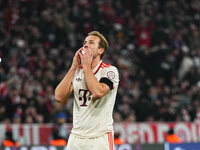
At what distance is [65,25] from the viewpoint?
17281 mm

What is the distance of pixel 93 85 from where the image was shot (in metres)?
5.27

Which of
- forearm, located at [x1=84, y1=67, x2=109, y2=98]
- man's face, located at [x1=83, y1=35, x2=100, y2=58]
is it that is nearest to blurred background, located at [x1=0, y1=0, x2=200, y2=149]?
man's face, located at [x1=83, y1=35, x2=100, y2=58]

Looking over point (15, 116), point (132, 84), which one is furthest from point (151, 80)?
point (15, 116)

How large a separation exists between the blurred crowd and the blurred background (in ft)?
0.09

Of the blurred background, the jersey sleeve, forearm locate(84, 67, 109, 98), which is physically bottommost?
forearm locate(84, 67, 109, 98)

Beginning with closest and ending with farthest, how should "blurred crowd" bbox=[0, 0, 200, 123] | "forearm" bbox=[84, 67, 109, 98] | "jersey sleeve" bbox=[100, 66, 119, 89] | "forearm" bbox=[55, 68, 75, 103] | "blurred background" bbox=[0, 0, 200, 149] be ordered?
"forearm" bbox=[84, 67, 109, 98] → "jersey sleeve" bbox=[100, 66, 119, 89] → "forearm" bbox=[55, 68, 75, 103] → "blurred background" bbox=[0, 0, 200, 149] → "blurred crowd" bbox=[0, 0, 200, 123]

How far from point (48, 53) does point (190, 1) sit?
309 inches

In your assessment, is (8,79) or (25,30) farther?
(25,30)

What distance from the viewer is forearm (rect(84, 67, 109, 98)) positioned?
5.27 m

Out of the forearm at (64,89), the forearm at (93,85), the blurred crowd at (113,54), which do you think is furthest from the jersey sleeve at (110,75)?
the blurred crowd at (113,54)

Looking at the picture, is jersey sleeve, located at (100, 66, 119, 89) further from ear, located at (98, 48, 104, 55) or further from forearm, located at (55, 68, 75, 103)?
forearm, located at (55, 68, 75, 103)

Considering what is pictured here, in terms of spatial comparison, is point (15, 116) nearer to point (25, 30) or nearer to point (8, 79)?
point (8, 79)

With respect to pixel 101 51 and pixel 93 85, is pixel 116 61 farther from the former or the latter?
pixel 93 85

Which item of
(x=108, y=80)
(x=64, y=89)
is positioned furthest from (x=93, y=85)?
(x=64, y=89)
